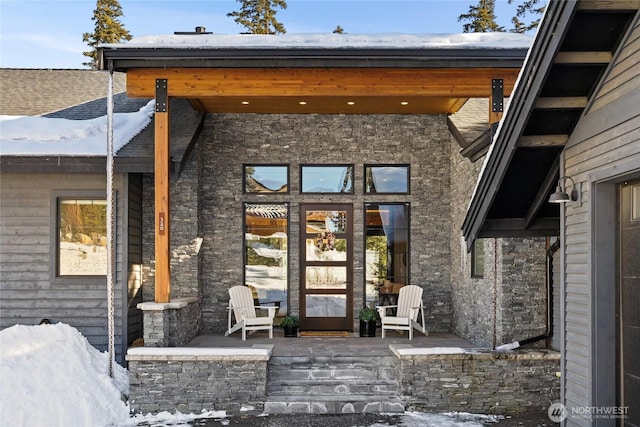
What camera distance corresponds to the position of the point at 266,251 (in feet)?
33.1

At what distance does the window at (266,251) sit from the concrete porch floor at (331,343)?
744mm

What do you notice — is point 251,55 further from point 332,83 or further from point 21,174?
point 21,174

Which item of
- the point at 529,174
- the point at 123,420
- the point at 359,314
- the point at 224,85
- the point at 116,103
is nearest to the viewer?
the point at 529,174

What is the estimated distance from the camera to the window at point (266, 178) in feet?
33.1

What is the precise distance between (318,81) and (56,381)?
4.56 meters

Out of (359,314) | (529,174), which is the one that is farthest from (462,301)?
(529,174)

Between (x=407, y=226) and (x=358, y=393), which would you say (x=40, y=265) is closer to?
(x=358, y=393)

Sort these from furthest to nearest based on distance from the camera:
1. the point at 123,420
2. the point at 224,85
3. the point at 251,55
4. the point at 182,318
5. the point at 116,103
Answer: the point at 116,103, the point at 182,318, the point at 224,85, the point at 251,55, the point at 123,420

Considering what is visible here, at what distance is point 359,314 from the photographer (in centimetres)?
970

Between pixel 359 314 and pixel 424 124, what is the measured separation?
3.30 meters

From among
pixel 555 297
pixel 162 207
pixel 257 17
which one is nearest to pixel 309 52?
pixel 162 207

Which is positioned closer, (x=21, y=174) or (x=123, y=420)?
(x=123, y=420)

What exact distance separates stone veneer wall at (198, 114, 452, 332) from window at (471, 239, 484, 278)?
131 cm

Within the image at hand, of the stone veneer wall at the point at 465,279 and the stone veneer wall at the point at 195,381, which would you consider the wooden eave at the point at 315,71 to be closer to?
the stone veneer wall at the point at 465,279
